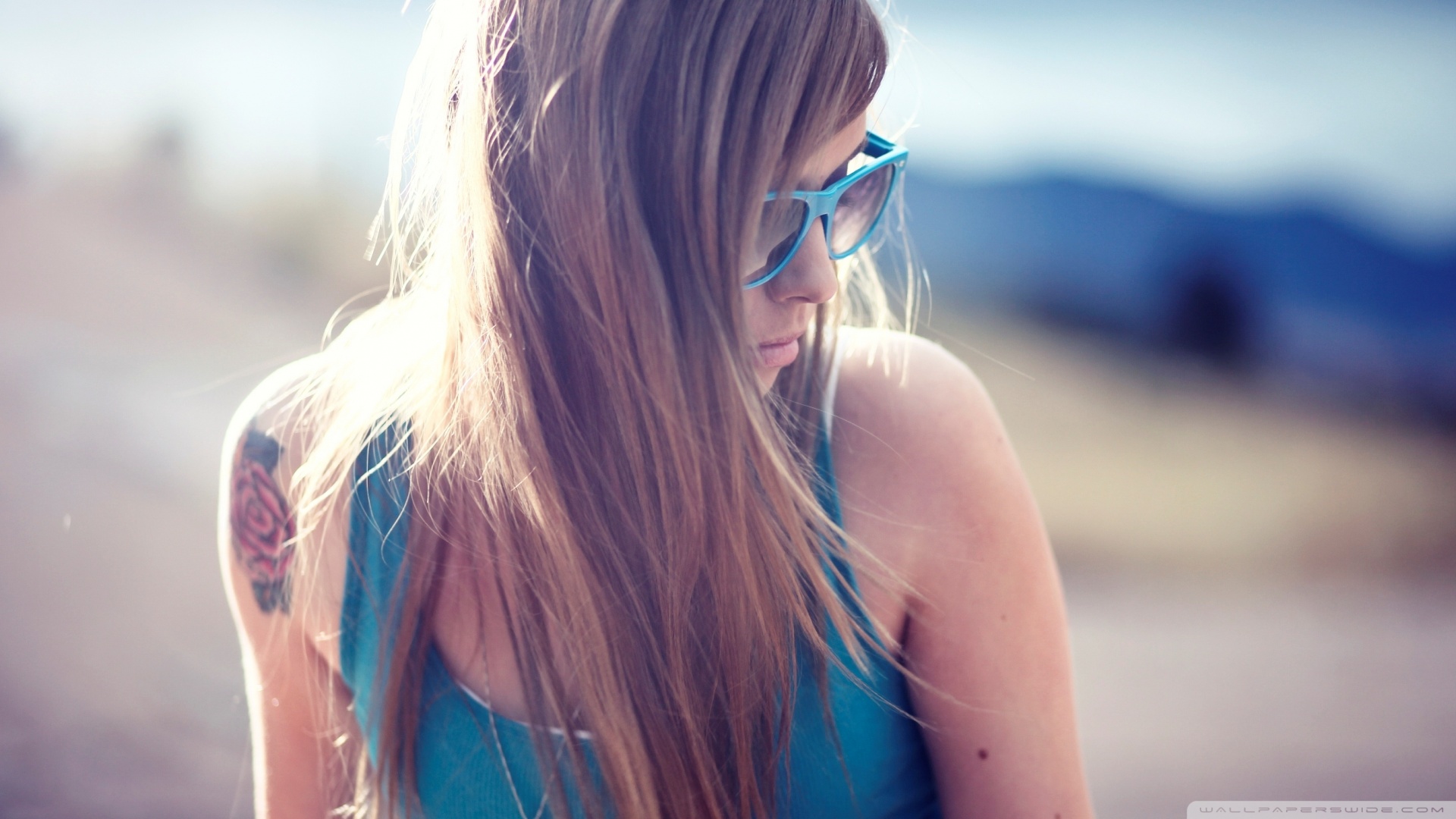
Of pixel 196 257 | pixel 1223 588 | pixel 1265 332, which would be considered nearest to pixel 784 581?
pixel 1223 588

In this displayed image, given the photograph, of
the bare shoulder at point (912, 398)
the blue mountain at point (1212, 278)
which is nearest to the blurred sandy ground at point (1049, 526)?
the blue mountain at point (1212, 278)

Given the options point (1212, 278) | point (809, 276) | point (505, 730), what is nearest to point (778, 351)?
point (809, 276)

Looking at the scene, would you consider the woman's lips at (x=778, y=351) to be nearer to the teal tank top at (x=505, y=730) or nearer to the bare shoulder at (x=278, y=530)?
the teal tank top at (x=505, y=730)

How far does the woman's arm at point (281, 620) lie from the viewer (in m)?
1.20

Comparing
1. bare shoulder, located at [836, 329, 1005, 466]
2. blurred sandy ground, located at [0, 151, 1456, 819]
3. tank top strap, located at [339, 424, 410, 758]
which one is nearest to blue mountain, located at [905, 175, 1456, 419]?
blurred sandy ground, located at [0, 151, 1456, 819]

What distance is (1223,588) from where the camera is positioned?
4016mm

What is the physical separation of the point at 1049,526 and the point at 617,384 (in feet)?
13.3

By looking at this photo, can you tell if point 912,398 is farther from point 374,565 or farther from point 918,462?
point 374,565

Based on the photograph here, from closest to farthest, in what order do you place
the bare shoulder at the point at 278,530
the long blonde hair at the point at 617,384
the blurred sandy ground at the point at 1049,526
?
the long blonde hair at the point at 617,384 → the bare shoulder at the point at 278,530 → the blurred sandy ground at the point at 1049,526

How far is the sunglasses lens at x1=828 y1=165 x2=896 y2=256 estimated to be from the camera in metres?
1.08

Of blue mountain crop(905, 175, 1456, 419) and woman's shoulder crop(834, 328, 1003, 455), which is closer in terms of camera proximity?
woman's shoulder crop(834, 328, 1003, 455)

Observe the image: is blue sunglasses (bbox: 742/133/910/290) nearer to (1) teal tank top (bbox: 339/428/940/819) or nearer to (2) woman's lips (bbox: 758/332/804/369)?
(2) woman's lips (bbox: 758/332/804/369)

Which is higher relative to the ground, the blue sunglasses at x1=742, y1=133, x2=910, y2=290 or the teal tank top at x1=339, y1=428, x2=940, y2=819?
the blue sunglasses at x1=742, y1=133, x2=910, y2=290

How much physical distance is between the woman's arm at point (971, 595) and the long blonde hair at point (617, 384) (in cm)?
9
